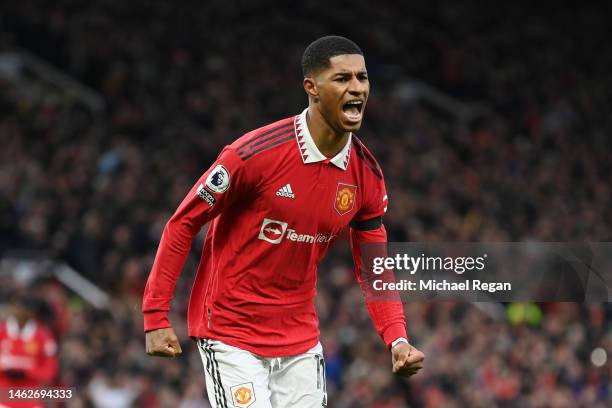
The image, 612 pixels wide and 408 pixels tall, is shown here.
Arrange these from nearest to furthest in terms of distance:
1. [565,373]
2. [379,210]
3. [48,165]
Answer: [379,210]
[565,373]
[48,165]

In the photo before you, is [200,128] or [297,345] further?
[200,128]

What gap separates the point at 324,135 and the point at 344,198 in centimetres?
28

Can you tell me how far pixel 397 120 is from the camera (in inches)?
634

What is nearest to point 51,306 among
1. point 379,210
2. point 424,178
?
point 424,178

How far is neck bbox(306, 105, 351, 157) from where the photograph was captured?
442cm

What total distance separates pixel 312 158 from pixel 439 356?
268 inches

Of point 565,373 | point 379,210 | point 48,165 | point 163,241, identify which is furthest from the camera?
point 48,165

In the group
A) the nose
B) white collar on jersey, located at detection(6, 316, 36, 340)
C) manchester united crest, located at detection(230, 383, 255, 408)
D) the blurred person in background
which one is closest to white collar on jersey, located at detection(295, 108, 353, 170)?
the nose

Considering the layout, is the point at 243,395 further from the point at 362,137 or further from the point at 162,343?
the point at 362,137

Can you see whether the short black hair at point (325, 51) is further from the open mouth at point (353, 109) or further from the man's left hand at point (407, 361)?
the man's left hand at point (407, 361)

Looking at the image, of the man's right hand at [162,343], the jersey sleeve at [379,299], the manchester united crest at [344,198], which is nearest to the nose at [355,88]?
the manchester united crest at [344,198]

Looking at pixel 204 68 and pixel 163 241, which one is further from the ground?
pixel 204 68

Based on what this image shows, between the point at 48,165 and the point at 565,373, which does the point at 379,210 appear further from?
the point at 48,165

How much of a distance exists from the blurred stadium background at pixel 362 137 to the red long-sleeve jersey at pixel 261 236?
3.21 m
